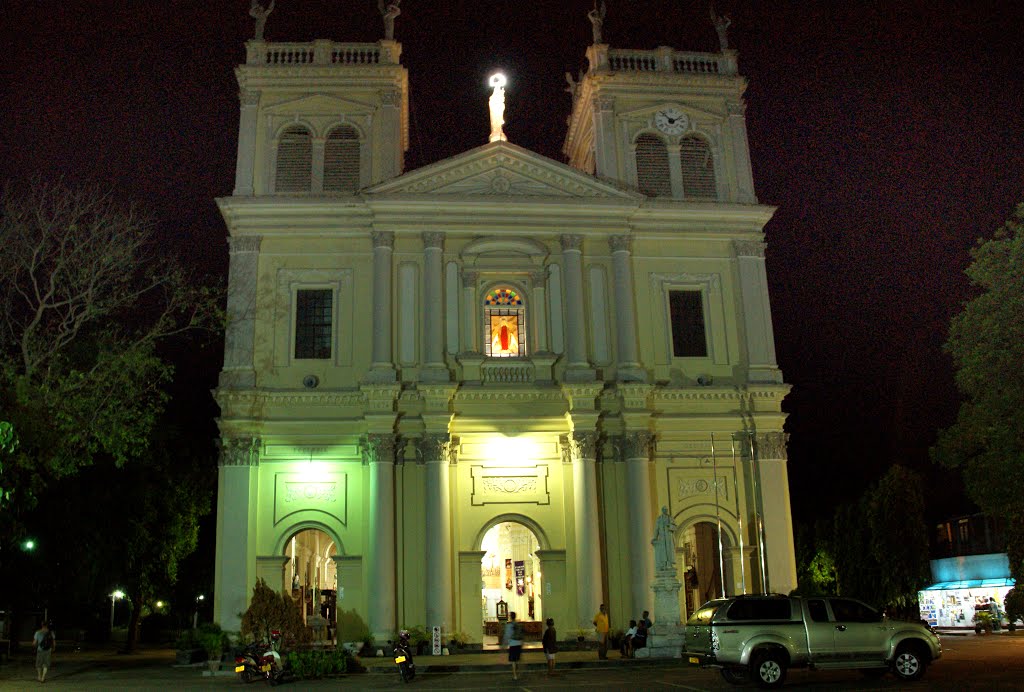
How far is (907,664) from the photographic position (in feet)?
57.2

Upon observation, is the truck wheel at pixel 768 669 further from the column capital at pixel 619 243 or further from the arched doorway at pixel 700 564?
the column capital at pixel 619 243

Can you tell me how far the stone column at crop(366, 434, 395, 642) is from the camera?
90.6 feet

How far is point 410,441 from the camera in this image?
29656 mm

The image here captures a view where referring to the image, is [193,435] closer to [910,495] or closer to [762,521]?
[762,521]

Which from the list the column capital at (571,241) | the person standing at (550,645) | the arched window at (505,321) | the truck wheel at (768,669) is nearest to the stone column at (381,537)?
the arched window at (505,321)

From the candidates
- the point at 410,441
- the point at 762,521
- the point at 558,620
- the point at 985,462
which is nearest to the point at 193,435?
the point at 410,441

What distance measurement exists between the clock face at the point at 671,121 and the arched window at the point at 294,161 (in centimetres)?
1217

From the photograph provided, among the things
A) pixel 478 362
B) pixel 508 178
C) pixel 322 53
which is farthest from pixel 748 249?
pixel 322 53

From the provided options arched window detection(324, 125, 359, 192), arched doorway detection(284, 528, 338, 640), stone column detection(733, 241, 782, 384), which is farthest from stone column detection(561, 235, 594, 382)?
arched doorway detection(284, 528, 338, 640)

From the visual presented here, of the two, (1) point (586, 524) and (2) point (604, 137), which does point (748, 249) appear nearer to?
(2) point (604, 137)

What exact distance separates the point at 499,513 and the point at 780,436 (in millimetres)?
9270

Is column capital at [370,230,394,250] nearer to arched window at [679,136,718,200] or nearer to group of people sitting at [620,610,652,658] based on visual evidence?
arched window at [679,136,718,200]

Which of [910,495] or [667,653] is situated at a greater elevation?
[910,495]

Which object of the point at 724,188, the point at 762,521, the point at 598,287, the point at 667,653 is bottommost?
the point at 667,653
